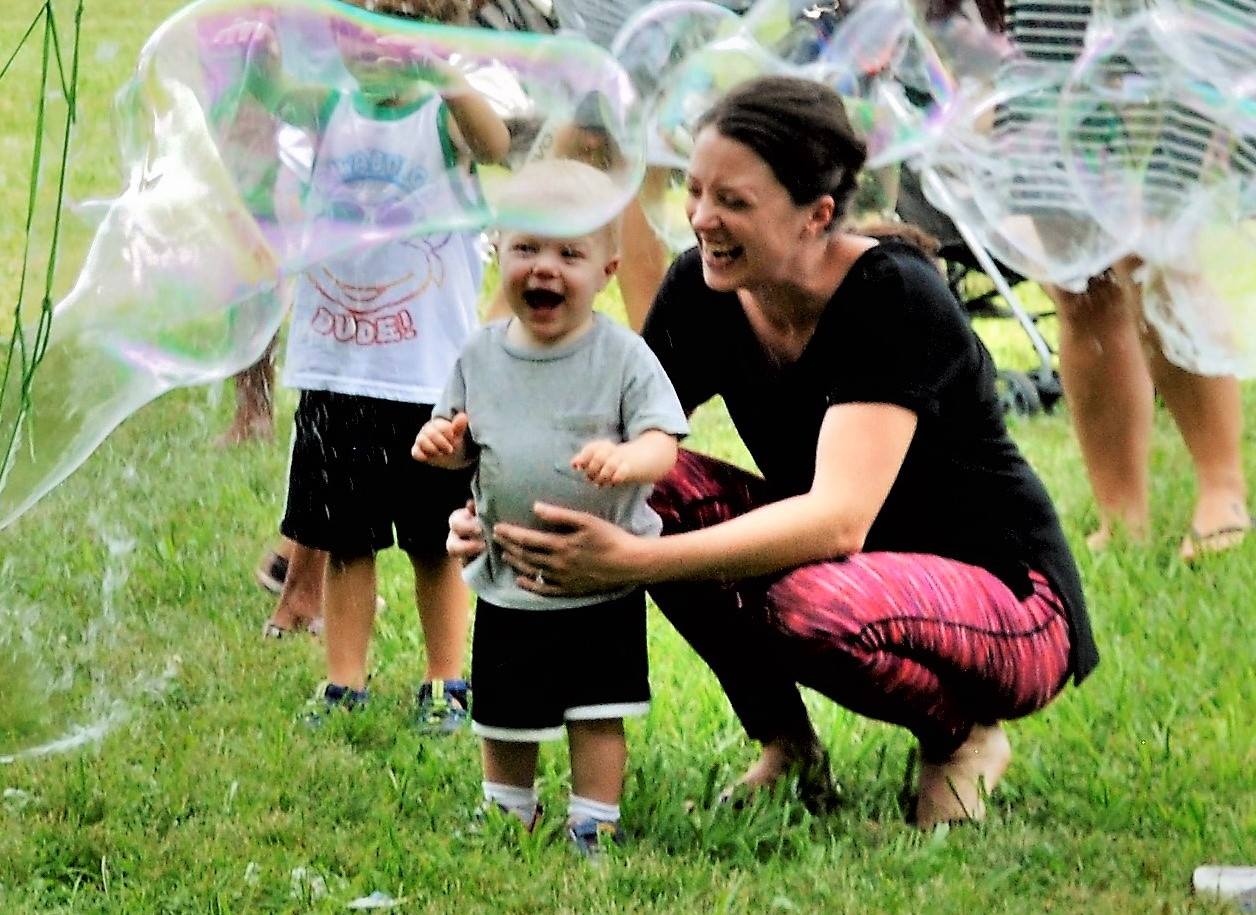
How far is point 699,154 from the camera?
8.34 feet

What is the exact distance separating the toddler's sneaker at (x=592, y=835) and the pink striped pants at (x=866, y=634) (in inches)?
13.4

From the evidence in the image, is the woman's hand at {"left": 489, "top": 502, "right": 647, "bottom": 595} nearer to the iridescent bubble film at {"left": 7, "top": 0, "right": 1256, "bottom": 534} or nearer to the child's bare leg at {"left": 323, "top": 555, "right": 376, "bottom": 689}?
the iridescent bubble film at {"left": 7, "top": 0, "right": 1256, "bottom": 534}

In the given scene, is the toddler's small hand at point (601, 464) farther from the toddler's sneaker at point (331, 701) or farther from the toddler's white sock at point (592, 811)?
the toddler's sneaker at point (331, 701)

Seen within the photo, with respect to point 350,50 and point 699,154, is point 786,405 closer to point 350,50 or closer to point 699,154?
point 699,154

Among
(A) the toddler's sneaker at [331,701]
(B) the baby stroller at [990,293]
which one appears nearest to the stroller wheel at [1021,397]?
(B) the baby stroller at [990,293]

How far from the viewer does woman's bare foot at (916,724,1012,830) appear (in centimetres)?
275

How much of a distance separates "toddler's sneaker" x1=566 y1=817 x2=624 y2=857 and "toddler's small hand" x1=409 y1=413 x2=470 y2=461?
0.55 metres

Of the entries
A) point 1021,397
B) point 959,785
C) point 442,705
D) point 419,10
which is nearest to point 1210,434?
point 1021,397

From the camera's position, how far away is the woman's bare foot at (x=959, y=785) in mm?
2748

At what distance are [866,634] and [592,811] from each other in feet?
1.56

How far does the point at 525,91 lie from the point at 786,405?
0.58 m

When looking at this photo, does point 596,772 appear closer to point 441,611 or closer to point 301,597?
point 441,611

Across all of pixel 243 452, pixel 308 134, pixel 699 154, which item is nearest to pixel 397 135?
pixel 308 134

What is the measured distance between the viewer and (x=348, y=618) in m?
3.33
